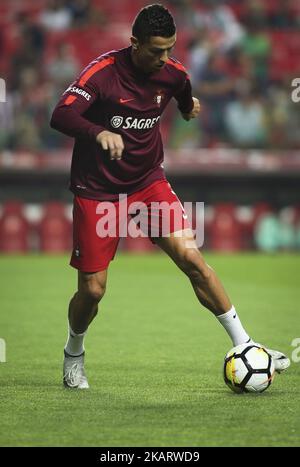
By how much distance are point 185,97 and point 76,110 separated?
40.0 inches

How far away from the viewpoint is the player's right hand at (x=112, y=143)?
5977mm

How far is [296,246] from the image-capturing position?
1767 cm

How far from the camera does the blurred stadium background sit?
55.4ft

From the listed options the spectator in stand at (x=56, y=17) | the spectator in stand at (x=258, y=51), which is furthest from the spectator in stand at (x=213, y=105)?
the spectator in stand at (x=56, y=17)

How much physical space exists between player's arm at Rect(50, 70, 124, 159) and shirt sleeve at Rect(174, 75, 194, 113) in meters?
0.73

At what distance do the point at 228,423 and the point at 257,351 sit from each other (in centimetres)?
109

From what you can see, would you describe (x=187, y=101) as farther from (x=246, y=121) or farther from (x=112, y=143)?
(x=246, y=121)

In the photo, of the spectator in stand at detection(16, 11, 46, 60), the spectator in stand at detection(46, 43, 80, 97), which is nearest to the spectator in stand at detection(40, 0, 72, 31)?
the spectator in stand at detection(16, 11, 46, 60)

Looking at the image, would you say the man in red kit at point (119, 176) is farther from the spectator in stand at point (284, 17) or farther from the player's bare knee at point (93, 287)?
the spectator in stand at point (284, 17)

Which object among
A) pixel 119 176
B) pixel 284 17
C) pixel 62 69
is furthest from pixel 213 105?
pixel 119 176

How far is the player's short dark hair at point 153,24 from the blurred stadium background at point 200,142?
33.7ft

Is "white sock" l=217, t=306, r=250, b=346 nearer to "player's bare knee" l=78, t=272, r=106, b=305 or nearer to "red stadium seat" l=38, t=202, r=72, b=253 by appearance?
"player's bare knee" l=78, t=272, r=106, b=305

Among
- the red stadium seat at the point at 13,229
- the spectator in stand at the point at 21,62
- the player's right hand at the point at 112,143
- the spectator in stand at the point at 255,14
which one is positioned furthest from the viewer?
the spectator in stand at the point at 255,14
